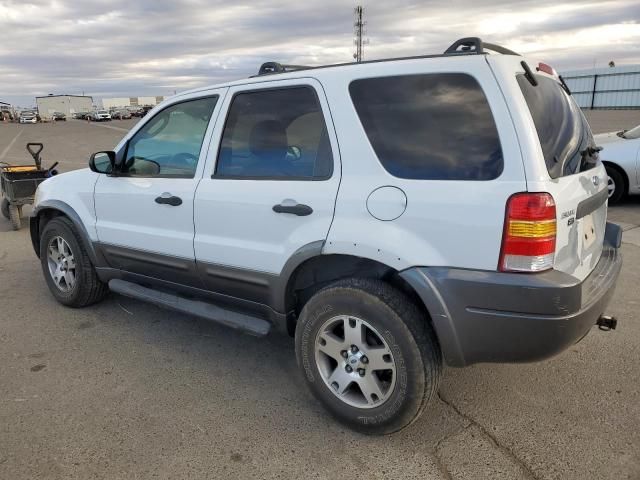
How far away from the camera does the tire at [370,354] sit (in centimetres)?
256

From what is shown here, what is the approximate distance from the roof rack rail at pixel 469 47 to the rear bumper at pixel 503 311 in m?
1.04

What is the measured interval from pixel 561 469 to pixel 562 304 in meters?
0.82

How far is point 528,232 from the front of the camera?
2281 millimetres

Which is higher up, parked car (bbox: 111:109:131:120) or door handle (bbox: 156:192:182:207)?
parked car (bbox: 111:109:131:120)

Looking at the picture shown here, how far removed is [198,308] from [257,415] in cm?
91

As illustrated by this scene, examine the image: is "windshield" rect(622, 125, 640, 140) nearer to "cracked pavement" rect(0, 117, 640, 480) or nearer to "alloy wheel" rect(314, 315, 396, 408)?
"cracked pavement" rect(0, 117, 640, 480)

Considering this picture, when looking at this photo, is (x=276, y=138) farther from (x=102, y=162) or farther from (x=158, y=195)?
(x=102, y=162)

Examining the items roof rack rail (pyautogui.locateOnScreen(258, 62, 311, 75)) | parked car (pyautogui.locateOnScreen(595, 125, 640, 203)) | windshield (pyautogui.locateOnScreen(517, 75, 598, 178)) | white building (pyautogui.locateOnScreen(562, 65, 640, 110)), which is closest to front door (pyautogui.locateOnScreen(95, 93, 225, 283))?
roof rack rail (pyautogui.locateOnScreen(258, 62, 311, 75))

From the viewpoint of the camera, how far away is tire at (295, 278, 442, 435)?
2.56 meters

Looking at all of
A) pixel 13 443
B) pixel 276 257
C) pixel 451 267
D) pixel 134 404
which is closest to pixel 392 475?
pixel 451 267

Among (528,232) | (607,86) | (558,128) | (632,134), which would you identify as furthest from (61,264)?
(607,86)

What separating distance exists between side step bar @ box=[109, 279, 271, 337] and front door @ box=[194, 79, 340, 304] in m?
0.15

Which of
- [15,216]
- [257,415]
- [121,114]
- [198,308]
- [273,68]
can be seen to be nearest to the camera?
[257,415]

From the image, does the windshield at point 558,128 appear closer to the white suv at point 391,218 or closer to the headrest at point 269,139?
the white suv at point 391,218
